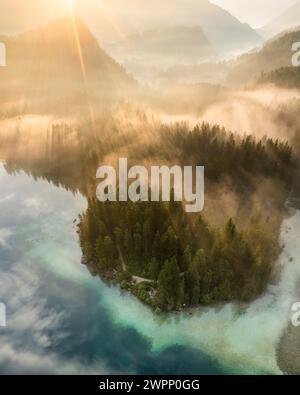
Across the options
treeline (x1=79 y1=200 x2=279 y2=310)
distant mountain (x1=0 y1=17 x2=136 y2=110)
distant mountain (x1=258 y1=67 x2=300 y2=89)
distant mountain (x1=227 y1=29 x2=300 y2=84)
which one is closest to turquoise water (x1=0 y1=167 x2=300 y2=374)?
treeline (x1=79 y1=200 x2=279 y2=310)

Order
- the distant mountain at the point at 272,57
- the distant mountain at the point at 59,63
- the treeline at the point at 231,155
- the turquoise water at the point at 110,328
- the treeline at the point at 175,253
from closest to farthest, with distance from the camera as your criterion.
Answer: the turquoise water at the point at 110,328 < the treeline at the point at 175,253 < the treeline at the point at 231,155 < the distant mountain at the point at 59,63 < the distant mountain at the point at 272,57

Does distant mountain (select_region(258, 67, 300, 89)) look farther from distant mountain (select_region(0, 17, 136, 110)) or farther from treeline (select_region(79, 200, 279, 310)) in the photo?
treeline (select_region(79, 200, 279, 310))

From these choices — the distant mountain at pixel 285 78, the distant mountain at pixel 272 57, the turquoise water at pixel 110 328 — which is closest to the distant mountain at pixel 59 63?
the distant mountain at pixel 272 57

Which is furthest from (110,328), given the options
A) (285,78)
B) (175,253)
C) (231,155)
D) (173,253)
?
(285,78)

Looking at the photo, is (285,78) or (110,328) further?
(285,78)

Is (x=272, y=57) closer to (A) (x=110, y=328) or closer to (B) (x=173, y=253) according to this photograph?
(B) (x=173, y=253)

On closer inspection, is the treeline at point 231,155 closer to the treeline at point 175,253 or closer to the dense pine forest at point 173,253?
the dense pine forest at point 173,253

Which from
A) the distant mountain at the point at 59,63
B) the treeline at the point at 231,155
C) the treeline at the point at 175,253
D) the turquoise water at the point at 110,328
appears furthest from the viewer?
the distant mountain at the point at 59,63
